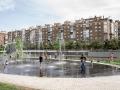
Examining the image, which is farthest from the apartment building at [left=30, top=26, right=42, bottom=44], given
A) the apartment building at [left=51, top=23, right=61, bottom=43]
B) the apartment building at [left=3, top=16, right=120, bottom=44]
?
the apartment building at [left=51, top=23, right=61, bottom=43]

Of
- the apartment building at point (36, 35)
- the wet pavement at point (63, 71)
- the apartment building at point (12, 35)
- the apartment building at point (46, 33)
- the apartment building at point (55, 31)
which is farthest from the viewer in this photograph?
the apartment building at point (12, 35)

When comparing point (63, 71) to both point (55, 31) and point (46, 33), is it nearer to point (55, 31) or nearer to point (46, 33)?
point (55, 31)

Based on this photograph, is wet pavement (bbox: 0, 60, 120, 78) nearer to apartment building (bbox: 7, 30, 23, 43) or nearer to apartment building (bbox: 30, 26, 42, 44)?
→ apartment building (bbox: 30, 26, 42, 44)

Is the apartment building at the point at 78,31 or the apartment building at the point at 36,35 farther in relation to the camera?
the apartment building at the point at 36,35

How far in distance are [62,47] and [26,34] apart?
2082 inches

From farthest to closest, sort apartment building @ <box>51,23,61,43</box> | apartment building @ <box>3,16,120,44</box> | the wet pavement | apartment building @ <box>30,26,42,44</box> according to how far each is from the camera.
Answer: apartment building @ <box>30,26,42,44</box>, apartment building @ <box>51,23,61,43</box>, apartment building @ <box>3,16,120,44</box>, the wet pavement

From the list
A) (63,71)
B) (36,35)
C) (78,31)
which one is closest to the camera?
(63,71)

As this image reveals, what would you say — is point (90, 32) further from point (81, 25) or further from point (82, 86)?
point (82, 86)

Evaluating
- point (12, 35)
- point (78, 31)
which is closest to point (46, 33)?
point (78, 31)

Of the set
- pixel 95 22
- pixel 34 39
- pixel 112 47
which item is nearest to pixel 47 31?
pixel 34 39

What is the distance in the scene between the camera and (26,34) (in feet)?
548

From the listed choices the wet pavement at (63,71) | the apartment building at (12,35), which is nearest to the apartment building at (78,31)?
the apartment building at (12,35)

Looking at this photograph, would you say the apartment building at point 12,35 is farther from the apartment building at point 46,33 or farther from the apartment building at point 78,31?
the apartment building at point 46,33

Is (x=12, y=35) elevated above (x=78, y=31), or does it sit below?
below
